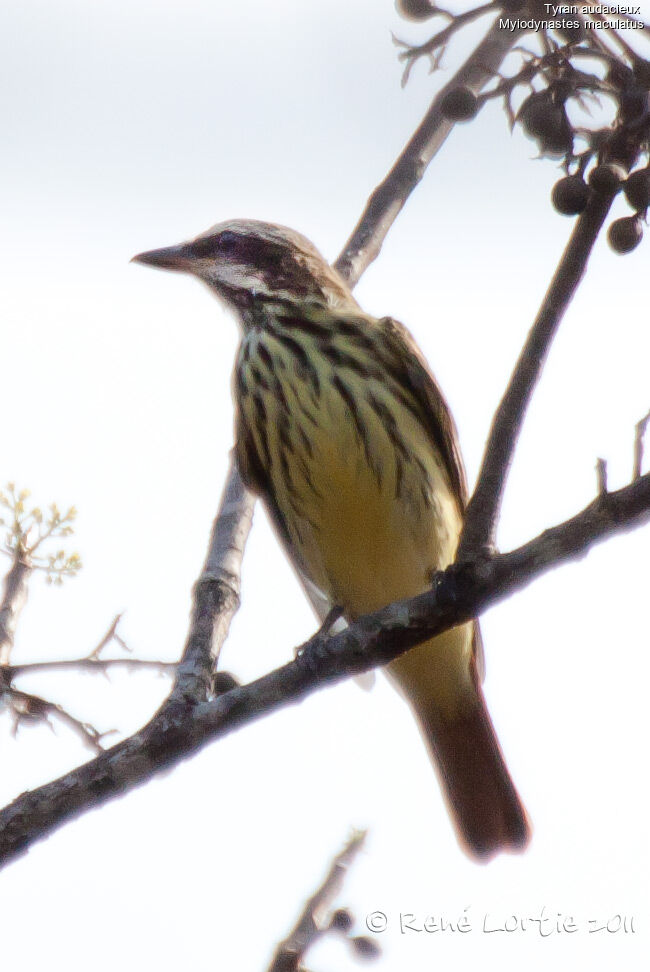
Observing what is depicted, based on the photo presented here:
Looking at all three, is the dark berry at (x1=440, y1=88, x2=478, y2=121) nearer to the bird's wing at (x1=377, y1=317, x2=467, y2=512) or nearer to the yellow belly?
the yellow belly

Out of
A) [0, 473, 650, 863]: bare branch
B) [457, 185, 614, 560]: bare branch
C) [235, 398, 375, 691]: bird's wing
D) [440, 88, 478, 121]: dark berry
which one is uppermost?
[235, 398, 375, 691]: bird's wing

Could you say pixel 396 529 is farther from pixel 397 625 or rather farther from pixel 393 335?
pixel 397 625

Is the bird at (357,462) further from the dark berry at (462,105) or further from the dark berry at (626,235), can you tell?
the dark berry at (626,235)

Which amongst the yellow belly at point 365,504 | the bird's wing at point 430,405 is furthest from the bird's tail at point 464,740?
the bird's wing at point 430,405

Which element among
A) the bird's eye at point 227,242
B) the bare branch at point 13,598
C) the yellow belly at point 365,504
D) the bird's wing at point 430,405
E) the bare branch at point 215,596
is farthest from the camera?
the bird's eye at point 227,242

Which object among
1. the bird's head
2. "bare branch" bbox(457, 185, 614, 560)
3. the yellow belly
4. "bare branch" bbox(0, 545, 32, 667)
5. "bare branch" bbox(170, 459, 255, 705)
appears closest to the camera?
"bare branch" bbox(457, 185, 614, 560)

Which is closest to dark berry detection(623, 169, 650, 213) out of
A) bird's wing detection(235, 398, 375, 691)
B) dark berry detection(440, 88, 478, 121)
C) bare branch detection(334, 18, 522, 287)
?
dark berry detection(440, 88, 478, 121)
